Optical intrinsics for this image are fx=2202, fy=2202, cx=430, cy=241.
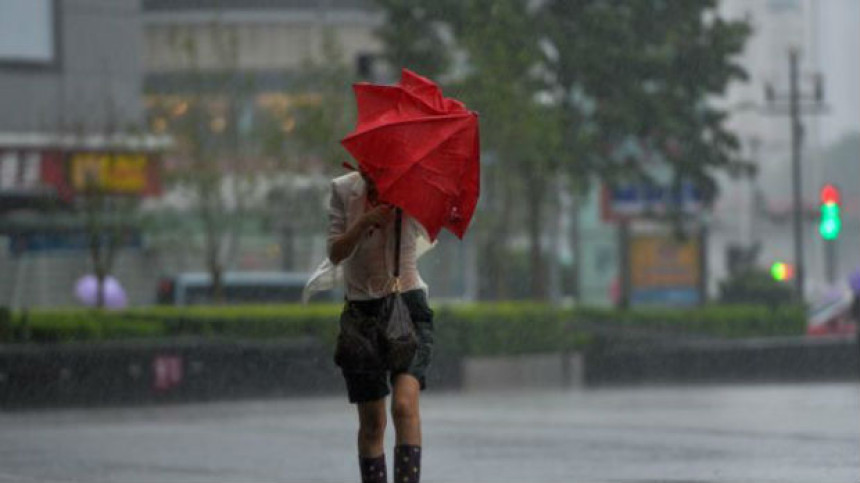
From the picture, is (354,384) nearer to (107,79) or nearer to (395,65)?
(107,79)

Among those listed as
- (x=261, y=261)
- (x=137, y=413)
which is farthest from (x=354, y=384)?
(x=261, y=261)

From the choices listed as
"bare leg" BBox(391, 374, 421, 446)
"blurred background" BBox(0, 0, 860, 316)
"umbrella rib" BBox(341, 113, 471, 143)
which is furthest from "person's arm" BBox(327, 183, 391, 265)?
"blurred background" BBox(0, 0, 860, 316)

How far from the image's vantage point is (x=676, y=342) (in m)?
32.3

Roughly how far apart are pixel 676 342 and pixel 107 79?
991 cm

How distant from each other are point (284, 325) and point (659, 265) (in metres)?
18.7

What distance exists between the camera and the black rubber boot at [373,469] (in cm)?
860

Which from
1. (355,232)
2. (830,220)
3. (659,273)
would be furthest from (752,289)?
(355,232)

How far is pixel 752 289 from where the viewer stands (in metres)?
46.7

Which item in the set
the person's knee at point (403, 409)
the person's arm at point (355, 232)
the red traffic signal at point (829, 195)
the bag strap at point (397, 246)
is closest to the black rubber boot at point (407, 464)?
the person's knee at point (403, 409)

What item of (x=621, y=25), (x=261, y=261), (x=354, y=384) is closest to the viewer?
(x=354, y=384)

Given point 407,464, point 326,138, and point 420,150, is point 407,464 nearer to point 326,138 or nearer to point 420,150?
point 420,150

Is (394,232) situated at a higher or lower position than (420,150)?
lower

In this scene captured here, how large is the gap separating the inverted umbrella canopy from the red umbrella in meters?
24.5

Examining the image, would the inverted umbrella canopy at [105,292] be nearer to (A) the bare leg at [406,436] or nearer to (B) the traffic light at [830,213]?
(B) the traffic light at [830,213]
